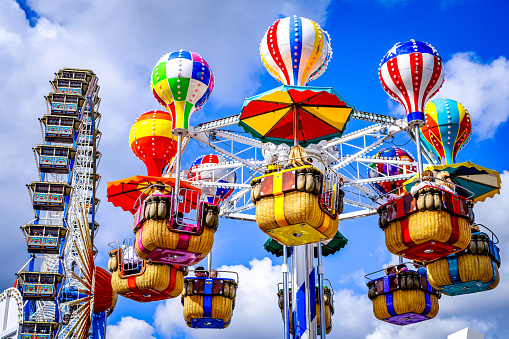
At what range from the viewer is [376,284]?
18.5 m

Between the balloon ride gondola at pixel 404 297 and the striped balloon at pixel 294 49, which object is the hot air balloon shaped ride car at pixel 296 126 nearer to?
the striped balloon at pixel 294 49

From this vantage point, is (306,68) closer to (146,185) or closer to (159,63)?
(159,63)

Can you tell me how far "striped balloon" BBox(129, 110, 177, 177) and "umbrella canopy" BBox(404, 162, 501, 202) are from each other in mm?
6906

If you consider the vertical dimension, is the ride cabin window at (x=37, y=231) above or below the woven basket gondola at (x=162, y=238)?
above

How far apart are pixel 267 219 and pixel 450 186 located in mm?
4881

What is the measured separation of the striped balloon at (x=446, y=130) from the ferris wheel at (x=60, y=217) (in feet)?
39.1

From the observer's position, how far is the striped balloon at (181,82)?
15.9 metres

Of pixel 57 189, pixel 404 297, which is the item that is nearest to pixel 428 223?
pixel 404 297

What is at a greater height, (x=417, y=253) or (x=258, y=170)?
(x=258, y=170)

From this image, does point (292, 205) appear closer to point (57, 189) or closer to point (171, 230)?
point (171, 230)

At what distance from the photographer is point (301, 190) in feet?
40.8

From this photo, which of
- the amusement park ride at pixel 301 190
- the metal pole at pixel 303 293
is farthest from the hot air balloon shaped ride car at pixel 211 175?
the metal pole at pixel 303 293

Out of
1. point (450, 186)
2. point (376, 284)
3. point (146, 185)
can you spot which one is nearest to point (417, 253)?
point (450, 186)

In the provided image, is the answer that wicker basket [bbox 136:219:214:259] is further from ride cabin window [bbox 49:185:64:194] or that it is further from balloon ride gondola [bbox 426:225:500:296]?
ride cabin window [bbox 49:185:64:194]
